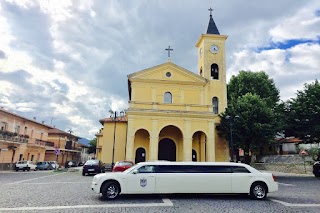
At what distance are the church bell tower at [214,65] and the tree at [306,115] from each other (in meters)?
8.19

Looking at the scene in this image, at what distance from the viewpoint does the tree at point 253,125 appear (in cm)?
2495

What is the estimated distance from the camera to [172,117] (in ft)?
85.1

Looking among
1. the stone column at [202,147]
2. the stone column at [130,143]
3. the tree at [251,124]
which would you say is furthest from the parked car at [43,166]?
the tree at [251,124]

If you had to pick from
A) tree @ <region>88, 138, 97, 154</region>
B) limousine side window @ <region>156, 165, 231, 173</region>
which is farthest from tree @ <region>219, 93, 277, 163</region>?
tree @ <region>88, 138, 97, 154</region>

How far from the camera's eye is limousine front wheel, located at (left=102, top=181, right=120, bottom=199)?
940 centimetres

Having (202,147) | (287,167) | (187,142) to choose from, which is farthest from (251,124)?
(187,142)

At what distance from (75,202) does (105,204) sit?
3.93ft

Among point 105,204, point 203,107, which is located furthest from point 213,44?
point 105,204

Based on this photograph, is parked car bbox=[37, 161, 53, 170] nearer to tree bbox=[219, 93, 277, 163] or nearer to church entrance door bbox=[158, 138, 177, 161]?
church entrance door bbox=[158, 138, 177, 161]

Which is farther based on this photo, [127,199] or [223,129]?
[223,129]

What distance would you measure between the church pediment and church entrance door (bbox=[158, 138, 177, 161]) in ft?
22.6

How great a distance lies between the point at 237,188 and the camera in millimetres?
9875

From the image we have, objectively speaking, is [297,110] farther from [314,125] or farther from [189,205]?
[189,205]

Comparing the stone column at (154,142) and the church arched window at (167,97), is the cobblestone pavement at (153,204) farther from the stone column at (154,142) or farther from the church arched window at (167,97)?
the church arched window at (167,97)
